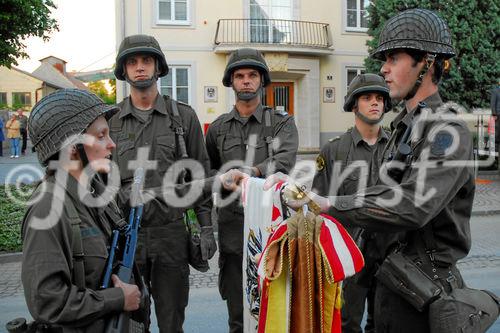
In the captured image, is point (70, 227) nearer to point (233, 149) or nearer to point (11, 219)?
point (233, 149)

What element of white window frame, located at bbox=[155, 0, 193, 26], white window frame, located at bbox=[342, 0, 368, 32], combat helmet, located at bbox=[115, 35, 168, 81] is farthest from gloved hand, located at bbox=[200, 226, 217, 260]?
white window frame, located at bbox=[342, 0, 368, 32]

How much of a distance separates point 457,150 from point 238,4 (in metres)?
19.8

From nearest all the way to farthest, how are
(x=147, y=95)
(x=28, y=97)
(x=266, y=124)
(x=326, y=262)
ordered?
1. (x=326, y=262)
2. (x=147, y=95)
3. (x=266, y=124)
4. (x=28, y=97)

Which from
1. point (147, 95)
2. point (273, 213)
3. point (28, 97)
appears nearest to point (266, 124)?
point (147, 95)

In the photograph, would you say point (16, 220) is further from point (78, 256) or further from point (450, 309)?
point (450, 309)

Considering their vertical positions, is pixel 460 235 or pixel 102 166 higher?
pixel 102 166

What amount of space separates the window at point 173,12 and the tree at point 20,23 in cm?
584

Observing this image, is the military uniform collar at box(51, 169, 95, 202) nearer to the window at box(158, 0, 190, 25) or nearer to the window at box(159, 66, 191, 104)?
the window at box(159, 66, 191, 104)

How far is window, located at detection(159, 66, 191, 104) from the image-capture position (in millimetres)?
20344

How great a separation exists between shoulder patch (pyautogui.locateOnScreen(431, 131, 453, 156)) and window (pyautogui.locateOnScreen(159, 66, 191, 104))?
1858 cm

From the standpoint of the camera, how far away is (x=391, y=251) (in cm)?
240

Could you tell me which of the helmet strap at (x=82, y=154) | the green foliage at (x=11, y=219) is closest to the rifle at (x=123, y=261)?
the helmet strap at (x=82, y=154)

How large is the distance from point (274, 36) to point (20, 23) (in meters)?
10.8

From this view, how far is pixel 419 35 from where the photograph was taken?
2.37 meters
